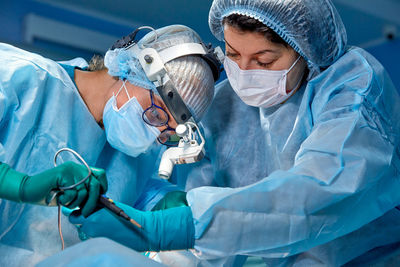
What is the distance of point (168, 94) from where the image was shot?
5.57 feet

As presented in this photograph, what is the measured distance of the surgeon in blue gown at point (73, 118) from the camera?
1.52 metres

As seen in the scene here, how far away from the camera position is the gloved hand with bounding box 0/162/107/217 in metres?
1.19

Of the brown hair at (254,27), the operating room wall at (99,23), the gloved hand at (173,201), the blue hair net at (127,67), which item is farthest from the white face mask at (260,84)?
the operating room wall at (99,23)

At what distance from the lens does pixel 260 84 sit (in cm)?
163

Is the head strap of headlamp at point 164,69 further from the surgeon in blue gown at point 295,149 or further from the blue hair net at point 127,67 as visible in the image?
the surgeon in blue gown at point 295,149

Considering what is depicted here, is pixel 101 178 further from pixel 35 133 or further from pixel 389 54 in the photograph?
pixel 389 54

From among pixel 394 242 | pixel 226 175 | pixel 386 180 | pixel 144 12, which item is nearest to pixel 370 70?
pixel 386 180

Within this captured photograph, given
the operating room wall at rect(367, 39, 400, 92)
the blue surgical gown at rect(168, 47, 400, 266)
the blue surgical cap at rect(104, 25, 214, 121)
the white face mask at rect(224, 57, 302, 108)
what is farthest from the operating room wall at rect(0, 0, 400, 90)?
the blue surgical gown at rect(168, 47, 400, 266)

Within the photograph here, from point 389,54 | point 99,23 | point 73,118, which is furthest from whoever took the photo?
point 389,54

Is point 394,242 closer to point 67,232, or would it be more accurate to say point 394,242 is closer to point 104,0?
point 67,232

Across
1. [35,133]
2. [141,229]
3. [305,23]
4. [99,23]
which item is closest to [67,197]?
[141,229]

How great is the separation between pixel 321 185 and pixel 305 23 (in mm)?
578

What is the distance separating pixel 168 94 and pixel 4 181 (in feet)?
2.23

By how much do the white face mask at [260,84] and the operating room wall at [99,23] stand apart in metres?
1.98
